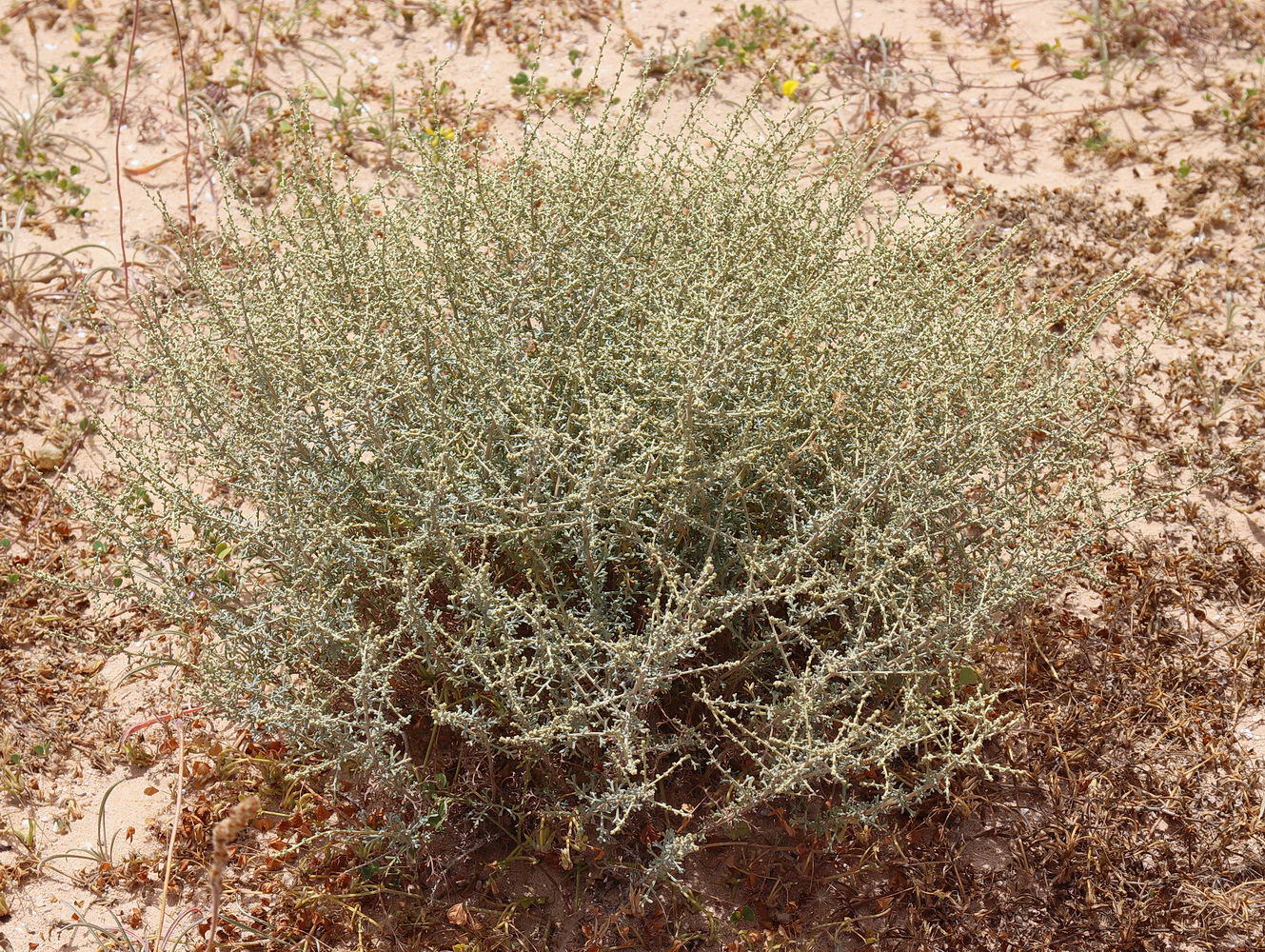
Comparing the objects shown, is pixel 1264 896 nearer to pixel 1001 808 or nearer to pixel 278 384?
pixel 1001 808

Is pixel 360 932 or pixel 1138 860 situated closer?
pixel 360 932

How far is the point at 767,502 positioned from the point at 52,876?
1973 millimetres

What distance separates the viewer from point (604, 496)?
2270mm

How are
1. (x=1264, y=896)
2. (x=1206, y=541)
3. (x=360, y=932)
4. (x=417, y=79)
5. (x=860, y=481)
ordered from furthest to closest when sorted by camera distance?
(x=417, y=79)
(x=1206, y=541)
(x=1264, y=896)
(x=360, y=932)
(x=860, y=481)

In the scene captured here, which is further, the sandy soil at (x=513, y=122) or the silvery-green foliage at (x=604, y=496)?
the sandy soil at (x=513, y=122)

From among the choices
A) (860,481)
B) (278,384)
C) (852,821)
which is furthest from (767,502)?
(278,384)

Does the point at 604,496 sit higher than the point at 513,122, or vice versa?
the point at 513,122

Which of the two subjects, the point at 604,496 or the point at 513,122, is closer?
the point at 604,496

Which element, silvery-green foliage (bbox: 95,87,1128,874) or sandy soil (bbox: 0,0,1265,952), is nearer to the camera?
silvery-green foliage (bbox: 95,87,1128,874)

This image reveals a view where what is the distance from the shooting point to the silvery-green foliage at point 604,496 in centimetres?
225

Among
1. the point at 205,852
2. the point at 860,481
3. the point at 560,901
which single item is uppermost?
the point at 860,481

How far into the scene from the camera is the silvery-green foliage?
225 cm

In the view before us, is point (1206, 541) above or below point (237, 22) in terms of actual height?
below

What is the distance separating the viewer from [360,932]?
2.44 meters
